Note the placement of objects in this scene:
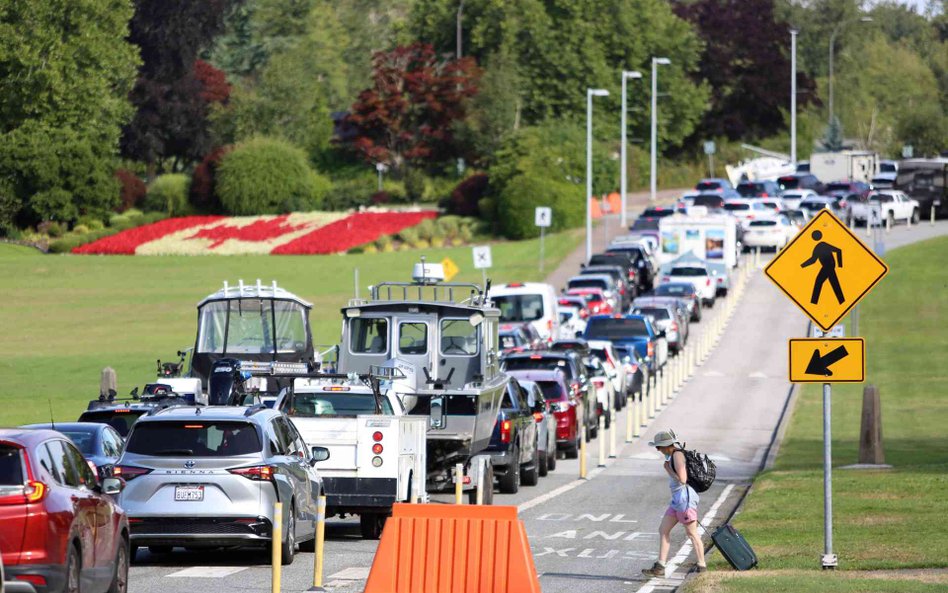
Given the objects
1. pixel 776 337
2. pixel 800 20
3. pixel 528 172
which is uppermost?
pixel 800 20

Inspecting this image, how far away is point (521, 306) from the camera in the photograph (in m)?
47.7

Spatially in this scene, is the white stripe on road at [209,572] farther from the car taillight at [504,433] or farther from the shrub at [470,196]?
the shrub at [470,196]

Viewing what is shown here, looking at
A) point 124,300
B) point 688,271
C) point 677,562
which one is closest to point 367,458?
point 677,562

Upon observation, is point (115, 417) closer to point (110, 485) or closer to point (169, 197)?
point (110, 485)

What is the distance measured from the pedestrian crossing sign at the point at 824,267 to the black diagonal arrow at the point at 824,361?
265mm

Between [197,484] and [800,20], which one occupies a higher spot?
[800,20]

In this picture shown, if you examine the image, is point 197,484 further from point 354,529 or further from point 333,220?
point 333,220

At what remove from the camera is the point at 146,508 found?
1745cm

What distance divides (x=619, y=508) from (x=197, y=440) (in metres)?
9.34

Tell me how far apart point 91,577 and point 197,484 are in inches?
151

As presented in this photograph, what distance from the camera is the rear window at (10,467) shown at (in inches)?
498

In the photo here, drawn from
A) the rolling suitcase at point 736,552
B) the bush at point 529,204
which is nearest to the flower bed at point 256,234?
the bush at point 529,204

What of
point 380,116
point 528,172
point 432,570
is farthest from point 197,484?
point 380,116

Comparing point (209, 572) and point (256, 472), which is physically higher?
point (256, 472)
